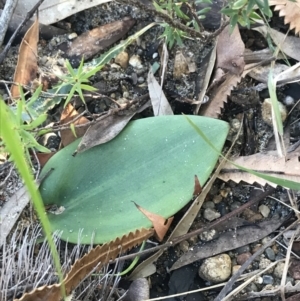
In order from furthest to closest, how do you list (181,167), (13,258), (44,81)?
(44,81)
(181,167)
(13,258)

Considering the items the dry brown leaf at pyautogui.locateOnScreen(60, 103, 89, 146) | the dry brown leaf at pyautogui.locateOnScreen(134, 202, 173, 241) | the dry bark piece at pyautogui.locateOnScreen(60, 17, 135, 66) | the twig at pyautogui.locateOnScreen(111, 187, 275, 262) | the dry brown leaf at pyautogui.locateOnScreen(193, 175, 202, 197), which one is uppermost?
the dry bark piece at pyautogui.locateOnScreen(60, 17, 135, 66)

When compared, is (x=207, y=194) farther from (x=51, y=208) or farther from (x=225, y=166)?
(x=51, y=208)

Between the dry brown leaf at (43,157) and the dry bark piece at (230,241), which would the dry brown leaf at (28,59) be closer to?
the dry brown leaf at (43,157)

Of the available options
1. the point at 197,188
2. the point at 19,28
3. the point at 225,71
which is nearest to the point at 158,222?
the point at 197,188

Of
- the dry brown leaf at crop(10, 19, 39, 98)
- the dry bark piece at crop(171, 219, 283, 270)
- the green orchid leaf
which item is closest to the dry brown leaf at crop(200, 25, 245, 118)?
the green orchid leaf

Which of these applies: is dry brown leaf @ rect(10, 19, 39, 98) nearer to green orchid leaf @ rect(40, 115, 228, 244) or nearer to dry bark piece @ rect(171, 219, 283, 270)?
green orchid leaf @ rect(40, 115, 228, 244)

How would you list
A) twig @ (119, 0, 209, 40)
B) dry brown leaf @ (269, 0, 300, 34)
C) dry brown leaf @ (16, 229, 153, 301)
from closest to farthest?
1. dry brown leaf @ (16, 229, 153, 301)
2. twig @ (119, 0, 209, 40)
3. dry brown leaf @ (269, 0, 300, 34)

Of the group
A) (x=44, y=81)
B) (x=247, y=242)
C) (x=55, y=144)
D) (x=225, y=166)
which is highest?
(x=44, y=81)

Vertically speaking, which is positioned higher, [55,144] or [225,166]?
[55,144]

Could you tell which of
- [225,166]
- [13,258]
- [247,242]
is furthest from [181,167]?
[13,258]
